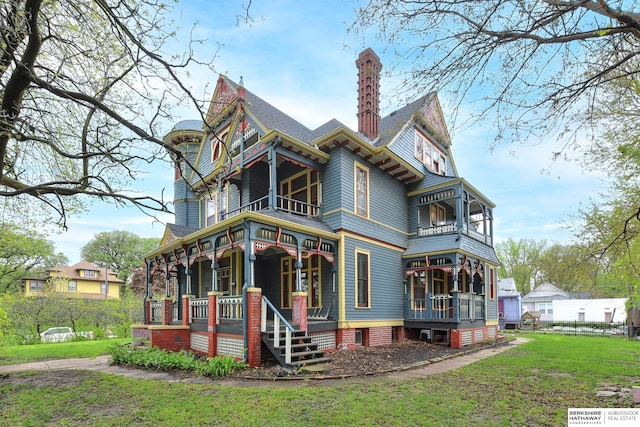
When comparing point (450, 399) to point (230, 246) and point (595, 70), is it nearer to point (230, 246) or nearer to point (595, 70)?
point (595, 70)

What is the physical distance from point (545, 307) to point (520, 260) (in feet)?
47.9

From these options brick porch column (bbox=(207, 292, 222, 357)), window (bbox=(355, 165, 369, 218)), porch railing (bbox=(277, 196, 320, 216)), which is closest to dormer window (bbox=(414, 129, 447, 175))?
window (bbox=(355, 165, 369, 218))

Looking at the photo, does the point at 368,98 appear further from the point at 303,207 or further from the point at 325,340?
the point at 325,340

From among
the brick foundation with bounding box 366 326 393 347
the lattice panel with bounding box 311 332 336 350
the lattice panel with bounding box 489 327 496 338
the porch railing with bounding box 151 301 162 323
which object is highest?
the porch railing with bounding box 151 301 162 323

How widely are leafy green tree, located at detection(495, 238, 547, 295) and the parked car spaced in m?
54.0

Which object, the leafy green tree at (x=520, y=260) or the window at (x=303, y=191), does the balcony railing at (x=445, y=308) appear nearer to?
the window at (x=303, y=191)

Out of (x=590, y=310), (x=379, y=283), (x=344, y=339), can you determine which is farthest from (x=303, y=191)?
(x=590, y=310)

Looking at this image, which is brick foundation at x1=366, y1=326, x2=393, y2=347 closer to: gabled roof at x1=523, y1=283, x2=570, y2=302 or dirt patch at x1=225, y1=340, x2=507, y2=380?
dirt patch at x1=225, y1=340, x2=507, y2=380

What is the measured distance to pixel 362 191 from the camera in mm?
14938

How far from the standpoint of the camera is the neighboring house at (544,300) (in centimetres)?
A: 4616

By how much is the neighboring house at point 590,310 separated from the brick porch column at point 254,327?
4302cm

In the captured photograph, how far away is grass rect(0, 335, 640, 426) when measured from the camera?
19.3ft

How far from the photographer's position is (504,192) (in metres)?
21.1

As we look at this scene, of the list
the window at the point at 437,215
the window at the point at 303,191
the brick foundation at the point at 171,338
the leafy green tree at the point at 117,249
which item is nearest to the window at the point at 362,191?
the window at the point at 303,191
